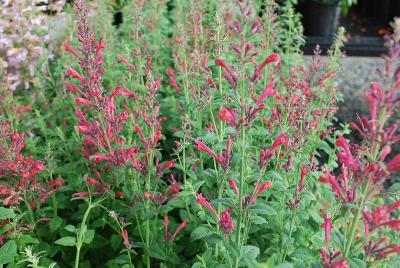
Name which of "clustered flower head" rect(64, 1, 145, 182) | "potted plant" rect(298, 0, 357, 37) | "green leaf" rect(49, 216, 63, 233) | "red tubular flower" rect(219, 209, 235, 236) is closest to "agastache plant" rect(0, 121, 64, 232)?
"green leaf" rect(49, 216, 63, 233)

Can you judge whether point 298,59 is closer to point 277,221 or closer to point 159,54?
point 159,54

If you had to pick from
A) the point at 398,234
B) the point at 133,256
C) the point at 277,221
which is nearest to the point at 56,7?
the point at 133,256

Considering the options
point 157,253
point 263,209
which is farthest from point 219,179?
point 157,253

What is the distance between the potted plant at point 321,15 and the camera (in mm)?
8406

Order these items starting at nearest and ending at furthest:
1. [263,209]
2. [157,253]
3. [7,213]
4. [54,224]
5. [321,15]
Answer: [263,209], [7,213], [157,253], [54,224], [321,15]

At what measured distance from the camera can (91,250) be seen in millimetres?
3176

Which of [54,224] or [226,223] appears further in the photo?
[54,224]

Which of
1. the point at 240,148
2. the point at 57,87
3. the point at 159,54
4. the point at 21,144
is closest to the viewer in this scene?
the point at 240,148

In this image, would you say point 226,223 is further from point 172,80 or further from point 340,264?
point 172,80

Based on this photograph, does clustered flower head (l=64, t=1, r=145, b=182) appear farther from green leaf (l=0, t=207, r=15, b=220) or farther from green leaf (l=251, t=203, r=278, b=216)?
green leaf (l=251, t=203, r=278, b=216)

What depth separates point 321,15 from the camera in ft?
27.9

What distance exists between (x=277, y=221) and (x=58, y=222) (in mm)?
1284

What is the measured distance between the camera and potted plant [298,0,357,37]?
27.6 ft

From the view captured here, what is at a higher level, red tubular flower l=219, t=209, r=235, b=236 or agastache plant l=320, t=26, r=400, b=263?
agastache plant l=320, t=26, r=400, b=263
